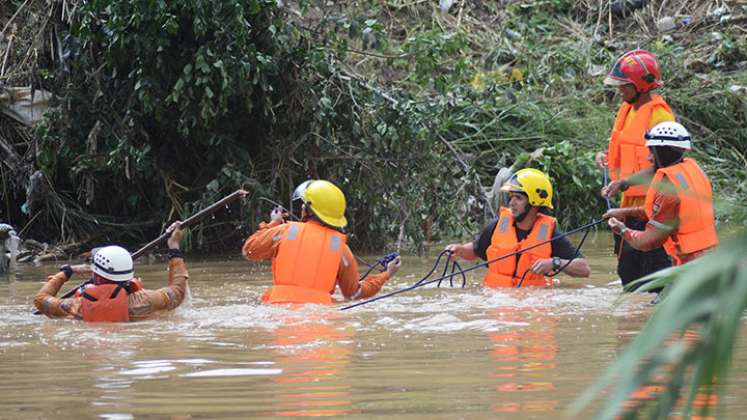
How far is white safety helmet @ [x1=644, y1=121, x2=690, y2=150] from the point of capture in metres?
7.96

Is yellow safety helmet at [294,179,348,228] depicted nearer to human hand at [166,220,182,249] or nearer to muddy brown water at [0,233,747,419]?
muddy brown water at [0,233,747,419]

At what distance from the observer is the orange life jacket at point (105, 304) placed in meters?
7.88

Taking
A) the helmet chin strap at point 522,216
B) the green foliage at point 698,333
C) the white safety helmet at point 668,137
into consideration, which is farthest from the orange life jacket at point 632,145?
the green foliage at point 698,333

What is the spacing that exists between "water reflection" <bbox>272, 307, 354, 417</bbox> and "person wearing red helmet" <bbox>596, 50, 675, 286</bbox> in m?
2.19

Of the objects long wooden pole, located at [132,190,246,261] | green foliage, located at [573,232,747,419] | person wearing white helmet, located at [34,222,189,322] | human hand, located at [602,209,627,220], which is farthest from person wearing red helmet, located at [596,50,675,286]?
green foliage, located at [573,232,747,419]

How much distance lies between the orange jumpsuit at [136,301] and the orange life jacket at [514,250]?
256 centimetres

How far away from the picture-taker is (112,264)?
7898 mm

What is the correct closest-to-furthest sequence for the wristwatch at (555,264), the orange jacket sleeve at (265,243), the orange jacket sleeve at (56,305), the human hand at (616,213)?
the orange jacket sleeve at (56,305) → the human hand at (616,213) → the orange jacket sleeve at (265,243) → the wristwatch at (555,264)

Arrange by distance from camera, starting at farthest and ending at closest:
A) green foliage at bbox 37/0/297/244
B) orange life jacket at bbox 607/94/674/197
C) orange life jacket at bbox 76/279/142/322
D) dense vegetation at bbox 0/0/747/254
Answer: dense vegetation at bbox 0/0/747/254 < green foliage at bbox 37/0/297/244 < orange life jacket at bbox 607/94/674/197 < orange life jacket at bbox 76/279/142/322

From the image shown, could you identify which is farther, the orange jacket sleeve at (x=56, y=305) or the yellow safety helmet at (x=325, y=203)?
the yellow safety helmet at (x=325, y=203)

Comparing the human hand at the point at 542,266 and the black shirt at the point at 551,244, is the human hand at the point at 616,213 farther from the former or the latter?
the black shirt at the point at 551,244

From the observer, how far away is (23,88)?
45.8ft

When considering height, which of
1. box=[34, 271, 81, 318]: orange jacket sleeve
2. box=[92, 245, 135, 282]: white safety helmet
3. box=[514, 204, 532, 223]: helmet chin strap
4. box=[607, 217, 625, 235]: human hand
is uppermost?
box=[607, 217, 625, 235]: human hand

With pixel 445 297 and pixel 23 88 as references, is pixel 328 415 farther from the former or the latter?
pixel 23 88
